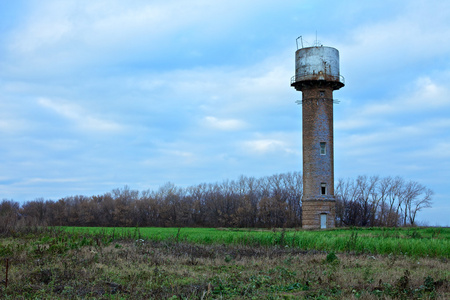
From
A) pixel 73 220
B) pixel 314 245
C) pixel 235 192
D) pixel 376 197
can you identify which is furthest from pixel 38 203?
pixel 314 245

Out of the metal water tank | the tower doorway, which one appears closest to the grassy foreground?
the tower doorway

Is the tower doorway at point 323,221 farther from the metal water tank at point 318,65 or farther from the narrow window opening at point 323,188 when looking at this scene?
the metal water tank at point 318,65

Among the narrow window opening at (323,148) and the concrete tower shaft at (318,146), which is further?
the narrow window opening at (323,148)

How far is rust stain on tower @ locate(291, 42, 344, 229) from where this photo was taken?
127 feet

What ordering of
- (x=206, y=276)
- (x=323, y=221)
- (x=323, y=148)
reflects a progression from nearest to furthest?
(x=206, y=276), (x=323, y=221), (x=323, y=148)

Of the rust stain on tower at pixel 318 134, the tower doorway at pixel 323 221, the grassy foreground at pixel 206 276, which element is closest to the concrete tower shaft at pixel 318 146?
the rust stain on tower at pixel 318 134

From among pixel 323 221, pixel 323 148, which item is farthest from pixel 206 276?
pixel 323 148

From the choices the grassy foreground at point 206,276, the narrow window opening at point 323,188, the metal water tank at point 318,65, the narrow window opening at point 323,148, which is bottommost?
the grassy foreground at point 206,276

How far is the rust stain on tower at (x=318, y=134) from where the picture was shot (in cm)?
3881

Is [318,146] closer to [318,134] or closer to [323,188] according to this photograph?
[318,134]

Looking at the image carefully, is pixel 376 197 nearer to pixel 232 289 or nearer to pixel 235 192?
pixel 235 192

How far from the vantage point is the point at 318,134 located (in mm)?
39125

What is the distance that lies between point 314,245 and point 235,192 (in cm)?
6252

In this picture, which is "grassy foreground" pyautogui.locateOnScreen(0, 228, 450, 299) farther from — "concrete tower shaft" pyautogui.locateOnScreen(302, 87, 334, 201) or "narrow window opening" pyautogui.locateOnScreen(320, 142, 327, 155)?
"narrow window opening" pyautogui.locateOnScreen(320, 142, 327, 155)
